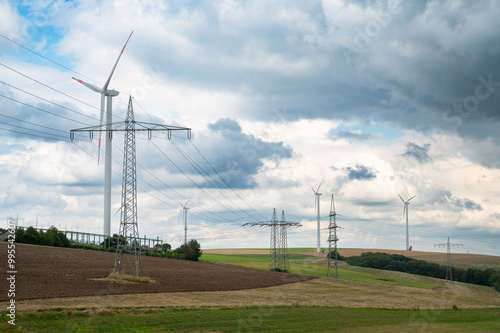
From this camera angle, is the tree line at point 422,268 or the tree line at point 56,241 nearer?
the tree line at point 56,241

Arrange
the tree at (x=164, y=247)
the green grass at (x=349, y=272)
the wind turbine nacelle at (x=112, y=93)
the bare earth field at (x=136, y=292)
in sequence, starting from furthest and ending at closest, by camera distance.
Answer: the tree at (x=164, y=247)
the green grass at (x=349, y=272)
the wind turbine nacelle at (x=112, y=93)
the bare earth field at (x=136, y=292)

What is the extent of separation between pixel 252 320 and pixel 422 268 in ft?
439

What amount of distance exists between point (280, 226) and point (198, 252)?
3610cm

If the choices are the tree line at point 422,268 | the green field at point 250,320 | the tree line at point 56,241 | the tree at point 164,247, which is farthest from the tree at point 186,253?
the green field at point 250,320

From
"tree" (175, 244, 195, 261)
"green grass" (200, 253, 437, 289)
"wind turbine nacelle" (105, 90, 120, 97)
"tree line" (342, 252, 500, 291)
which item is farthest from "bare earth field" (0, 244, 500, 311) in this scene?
"tree line" (342, 252, 500, 291)

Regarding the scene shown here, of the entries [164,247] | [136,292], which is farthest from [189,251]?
[136,292]

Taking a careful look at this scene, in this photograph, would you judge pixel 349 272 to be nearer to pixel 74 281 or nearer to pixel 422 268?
pixel 422 268

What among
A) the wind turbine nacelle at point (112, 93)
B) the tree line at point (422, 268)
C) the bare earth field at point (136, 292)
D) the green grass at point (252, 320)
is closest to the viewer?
the green grass at point (252, 320)

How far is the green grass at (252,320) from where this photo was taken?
35.4 meters

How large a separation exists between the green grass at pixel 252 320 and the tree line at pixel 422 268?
94.7 metres

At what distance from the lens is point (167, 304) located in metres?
47.6

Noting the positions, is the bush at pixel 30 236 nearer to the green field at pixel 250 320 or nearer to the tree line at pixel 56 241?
the tree line at pixel 56 241

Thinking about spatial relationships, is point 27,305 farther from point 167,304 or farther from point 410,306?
point 410,306

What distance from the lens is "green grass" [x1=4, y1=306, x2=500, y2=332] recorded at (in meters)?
35.4
